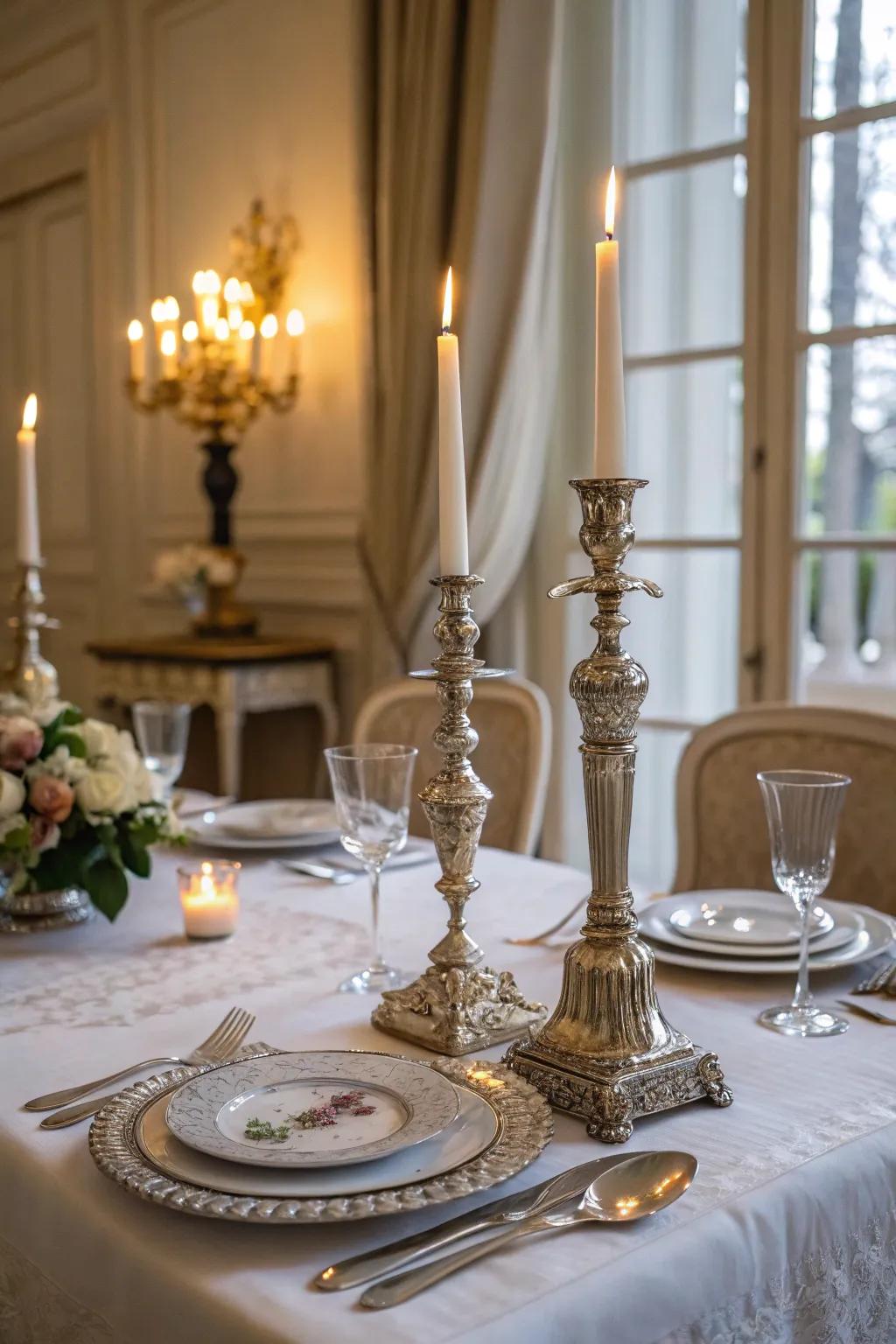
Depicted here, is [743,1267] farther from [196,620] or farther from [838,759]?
[196,620]

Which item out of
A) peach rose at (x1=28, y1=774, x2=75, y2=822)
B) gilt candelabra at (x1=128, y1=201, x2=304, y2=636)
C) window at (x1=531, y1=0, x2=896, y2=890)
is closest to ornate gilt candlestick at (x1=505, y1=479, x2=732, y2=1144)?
peach rose at (x1=28, y1=774, x2=75, y2=822)

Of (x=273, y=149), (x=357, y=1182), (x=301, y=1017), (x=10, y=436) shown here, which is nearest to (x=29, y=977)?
(x=301, y=1017)

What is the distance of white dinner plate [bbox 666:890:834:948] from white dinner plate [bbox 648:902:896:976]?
2cm

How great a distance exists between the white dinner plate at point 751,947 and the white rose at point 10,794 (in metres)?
0.61

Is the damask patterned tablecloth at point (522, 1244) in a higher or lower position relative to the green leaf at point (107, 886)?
lower

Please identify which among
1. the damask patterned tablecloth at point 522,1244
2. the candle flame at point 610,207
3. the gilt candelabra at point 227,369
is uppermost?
the gilt candelabra at point 227,369

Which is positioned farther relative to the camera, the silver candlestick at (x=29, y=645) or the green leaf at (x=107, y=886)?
the silver candlestick at (x=29, y=645)

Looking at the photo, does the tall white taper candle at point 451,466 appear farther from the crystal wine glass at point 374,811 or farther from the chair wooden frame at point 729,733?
the chair wooden frame at point 729,733

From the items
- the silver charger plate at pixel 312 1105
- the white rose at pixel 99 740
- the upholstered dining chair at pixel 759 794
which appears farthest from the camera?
the upholstered dining chair at pixel 759 794

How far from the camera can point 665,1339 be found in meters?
0.70

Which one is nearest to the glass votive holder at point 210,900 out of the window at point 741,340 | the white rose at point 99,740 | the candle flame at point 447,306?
the white rose at point 99,740

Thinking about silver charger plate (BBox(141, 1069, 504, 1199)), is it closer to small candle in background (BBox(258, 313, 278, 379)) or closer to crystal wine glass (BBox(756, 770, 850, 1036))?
crystal wine glass (BBox(756, 770, 850, 1036))

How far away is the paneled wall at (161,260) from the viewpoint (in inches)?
140

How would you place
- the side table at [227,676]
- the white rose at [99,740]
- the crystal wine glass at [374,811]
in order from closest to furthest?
the crystal wine glass at [374,811] → the white rose at [99,740] → the side table at [227,676]
